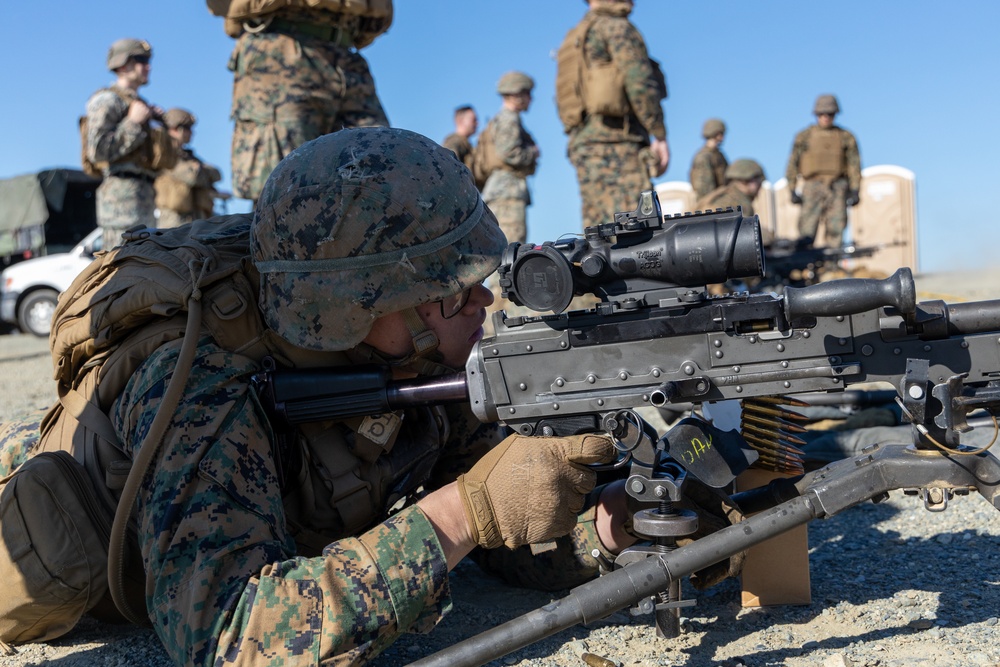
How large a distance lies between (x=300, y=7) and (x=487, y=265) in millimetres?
4246

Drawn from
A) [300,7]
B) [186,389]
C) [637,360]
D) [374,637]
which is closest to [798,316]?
[637,360]

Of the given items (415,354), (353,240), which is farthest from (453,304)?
(353,240)

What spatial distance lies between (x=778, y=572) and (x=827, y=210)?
14.1 m

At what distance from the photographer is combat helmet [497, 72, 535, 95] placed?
39.9ft

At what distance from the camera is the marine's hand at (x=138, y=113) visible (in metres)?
9.20

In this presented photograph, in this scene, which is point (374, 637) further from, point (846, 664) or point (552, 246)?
point (846, 664)

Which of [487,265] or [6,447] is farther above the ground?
A: [487,265]

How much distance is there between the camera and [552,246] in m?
2.29

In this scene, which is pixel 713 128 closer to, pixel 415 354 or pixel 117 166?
Answer: pixel 117 166

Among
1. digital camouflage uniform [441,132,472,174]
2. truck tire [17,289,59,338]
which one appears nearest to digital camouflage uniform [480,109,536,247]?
digital camouflage uniform [441,132,472,174]

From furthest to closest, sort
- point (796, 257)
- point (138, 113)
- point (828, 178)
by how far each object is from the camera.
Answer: point (828, 178)
point (796, 257)
point (138, 113)

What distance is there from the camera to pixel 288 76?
618 cm

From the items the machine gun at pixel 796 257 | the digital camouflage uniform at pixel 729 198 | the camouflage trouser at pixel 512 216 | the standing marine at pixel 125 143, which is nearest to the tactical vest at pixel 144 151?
the standing marine at pixel 125 143

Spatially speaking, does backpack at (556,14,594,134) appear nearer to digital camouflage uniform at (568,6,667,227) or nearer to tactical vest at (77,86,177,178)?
digital camouflage uniform at (568,6,667,227)
